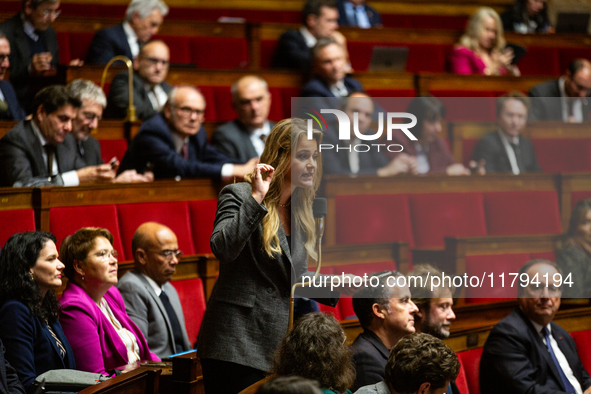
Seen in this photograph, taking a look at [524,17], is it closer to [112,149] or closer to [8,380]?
[112,149]

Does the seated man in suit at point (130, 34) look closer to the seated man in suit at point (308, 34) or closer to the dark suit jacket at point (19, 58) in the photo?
the dark suit jacket at point (19, 58)

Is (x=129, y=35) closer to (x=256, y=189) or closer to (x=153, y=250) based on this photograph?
(x=153, y=250)

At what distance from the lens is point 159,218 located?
1506 mm

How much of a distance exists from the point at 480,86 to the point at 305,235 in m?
1.59

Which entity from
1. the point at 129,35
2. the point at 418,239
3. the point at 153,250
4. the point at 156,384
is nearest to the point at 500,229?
the point at 418,239

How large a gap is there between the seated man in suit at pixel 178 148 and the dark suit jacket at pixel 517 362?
631mm

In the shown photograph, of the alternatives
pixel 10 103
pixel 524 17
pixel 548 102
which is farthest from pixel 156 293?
pixel 524 17

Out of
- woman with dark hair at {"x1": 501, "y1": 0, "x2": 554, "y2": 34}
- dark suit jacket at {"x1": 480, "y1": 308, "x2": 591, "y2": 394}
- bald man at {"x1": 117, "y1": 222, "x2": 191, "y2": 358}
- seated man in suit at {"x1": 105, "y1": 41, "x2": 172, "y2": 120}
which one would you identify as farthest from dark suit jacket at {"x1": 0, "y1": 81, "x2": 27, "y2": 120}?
woman with dark hair at {"x1": 501, "y1": 0, "x2": 554, "y2": 34}

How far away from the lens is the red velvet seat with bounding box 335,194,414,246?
1388 millimetres

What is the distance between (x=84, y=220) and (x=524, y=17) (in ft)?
6.36

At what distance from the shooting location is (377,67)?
228 cm

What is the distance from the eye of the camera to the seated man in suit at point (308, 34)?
88.7 inches

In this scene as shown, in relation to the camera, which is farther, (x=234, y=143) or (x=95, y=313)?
(x=234, y=143)

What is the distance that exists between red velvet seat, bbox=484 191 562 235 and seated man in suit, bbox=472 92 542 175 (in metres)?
0.34
